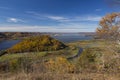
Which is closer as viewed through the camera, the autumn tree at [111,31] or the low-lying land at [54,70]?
the low-lying land at [54,70]

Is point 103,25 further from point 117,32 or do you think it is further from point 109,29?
point 117,32

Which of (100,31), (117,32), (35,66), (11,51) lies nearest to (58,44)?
(11,51)

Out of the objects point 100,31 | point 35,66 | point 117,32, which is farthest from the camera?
point 100,31

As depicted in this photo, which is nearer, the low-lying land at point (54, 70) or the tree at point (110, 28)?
the low-lying land at point (54, 70)

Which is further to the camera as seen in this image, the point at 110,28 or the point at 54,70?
the point at 110,28

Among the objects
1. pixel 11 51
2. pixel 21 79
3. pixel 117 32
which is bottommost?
pixel 11 51

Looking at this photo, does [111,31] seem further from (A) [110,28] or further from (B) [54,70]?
(B) [54,70]

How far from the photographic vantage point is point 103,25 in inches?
532

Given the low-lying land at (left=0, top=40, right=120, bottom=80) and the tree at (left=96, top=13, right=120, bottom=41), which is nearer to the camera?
the low-lying land at (left=0, top=40, right=120, bottom=80)

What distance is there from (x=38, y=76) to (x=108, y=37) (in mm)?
10414

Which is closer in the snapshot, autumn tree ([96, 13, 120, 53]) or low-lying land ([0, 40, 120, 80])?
low-lying land ([0, 40, 120, 80])

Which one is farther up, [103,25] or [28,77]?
[103,25]

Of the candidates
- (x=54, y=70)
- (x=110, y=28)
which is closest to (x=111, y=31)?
(x=110, y=28)

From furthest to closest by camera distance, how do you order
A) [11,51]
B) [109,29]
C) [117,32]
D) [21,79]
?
[11,51] < [109,29] < [117,32] < [21,79]
